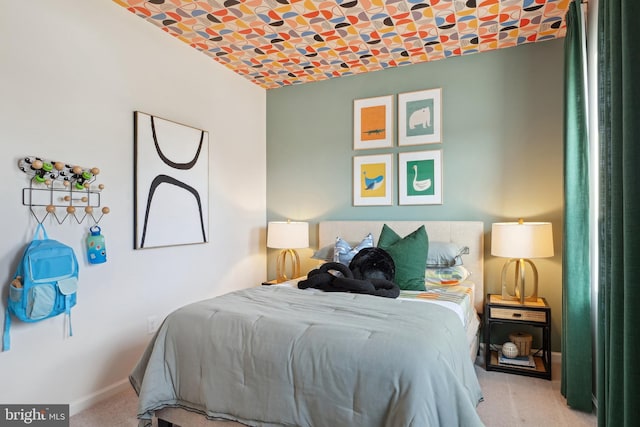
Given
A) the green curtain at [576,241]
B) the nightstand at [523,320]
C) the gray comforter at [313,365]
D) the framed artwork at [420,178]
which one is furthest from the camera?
the framed artwork at [420,178]

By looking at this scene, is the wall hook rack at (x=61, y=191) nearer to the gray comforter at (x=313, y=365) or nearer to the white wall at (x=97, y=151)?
the white wall at (x=97, y=151)

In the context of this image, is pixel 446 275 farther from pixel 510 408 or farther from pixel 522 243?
pixel 510 408

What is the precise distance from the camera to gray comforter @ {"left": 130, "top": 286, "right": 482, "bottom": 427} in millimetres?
1406

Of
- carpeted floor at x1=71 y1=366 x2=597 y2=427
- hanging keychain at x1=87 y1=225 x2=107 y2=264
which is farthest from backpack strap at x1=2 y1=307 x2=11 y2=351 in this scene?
carpeted floor at x1=71 y1=366 x2=597 y2=427

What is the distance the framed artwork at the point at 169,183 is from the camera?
107 inches

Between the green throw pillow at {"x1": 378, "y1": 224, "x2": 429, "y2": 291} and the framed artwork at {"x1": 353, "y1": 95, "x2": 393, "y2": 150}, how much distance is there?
1157 millimetres

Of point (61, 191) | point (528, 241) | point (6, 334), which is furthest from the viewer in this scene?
point (528, 241)

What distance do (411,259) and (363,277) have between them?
0.41 metres

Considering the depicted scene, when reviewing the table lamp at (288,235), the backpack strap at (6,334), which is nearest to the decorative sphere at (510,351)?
the table lamp at (288,235)

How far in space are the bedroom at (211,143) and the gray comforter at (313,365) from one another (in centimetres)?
72

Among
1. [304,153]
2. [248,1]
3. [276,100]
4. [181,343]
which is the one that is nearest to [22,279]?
[181,343]

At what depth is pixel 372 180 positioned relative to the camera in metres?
3.72

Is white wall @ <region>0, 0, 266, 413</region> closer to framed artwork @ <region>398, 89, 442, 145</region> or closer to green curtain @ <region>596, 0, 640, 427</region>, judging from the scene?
framed artwork @ <region>398, 89, 442, 145</region>

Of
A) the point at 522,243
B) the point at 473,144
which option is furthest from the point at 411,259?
the point at 473,144
